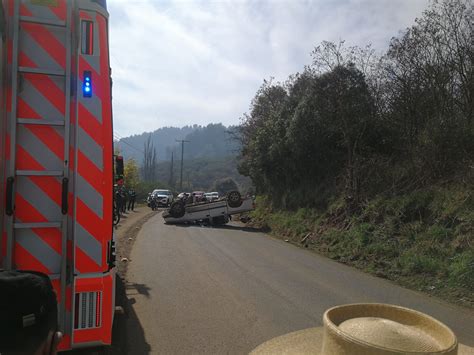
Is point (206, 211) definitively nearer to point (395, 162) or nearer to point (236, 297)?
point (395, 162)

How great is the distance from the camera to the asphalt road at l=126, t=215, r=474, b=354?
5578 millimetres

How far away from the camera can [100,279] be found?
366 cm

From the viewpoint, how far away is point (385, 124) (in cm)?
1677

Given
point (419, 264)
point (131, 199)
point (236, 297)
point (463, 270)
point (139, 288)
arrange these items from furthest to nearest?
point (131, 199) → point (419, 264) → point (463, 270) → point (139, 288) → point (236, 297)

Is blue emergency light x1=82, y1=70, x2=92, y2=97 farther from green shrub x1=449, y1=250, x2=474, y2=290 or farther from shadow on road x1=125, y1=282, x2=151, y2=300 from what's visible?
green shrub x1=449, y1=250, x2=474, y2=290

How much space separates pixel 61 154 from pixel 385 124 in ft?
49.5

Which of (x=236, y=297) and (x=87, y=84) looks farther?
(x=236, y=297)

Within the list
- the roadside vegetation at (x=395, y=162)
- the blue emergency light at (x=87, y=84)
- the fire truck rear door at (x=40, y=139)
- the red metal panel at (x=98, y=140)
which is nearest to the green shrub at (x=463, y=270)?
the roadside vegetation at (x=395, y=162)

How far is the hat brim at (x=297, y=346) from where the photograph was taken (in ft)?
5.97

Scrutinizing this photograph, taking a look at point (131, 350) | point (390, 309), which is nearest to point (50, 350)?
point (390, 309)

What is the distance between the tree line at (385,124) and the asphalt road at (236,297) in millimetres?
4580

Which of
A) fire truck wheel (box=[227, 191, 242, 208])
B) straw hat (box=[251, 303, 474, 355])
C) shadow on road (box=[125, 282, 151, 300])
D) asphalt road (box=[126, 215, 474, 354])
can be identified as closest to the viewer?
straw hat (box=[251, 303, 474, 355])

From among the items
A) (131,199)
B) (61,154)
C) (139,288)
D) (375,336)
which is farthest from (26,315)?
(131,199)

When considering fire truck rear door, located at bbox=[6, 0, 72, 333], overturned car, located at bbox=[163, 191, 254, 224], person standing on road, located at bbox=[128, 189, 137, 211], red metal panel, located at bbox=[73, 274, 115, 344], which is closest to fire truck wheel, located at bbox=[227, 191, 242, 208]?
overturned car, located at bbox=[163, 191, 254, 224]
